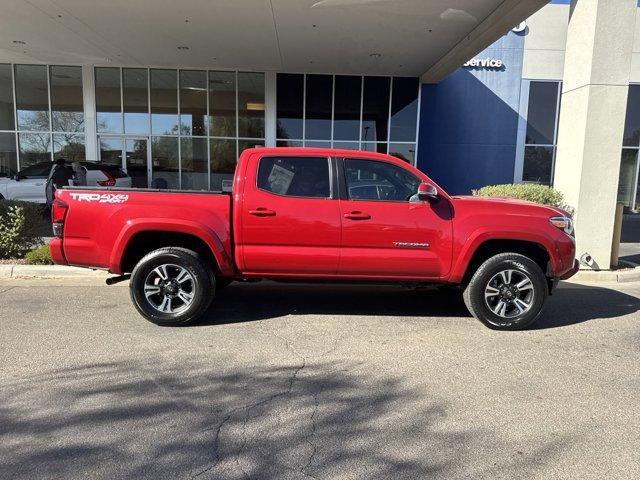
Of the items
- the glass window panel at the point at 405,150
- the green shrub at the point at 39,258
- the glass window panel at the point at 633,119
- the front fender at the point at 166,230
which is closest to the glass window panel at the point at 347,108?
the glass window panel at the point at 405,150

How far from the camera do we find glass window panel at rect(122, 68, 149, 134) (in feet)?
61.4

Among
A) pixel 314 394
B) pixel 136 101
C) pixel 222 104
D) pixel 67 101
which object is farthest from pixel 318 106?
pixel 314 394

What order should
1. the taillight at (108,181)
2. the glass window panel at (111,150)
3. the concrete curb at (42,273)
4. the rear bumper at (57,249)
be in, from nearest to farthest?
the rear bumper at (57,249) < the concrete curb at (42,273) < the taillight at (108,181) < the glass window panel at (111,150)

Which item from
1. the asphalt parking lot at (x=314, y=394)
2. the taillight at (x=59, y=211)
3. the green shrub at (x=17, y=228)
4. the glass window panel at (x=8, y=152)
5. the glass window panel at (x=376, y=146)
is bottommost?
the asphalt parking lot at (x=314, y=394)

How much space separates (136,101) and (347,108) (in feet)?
26.7

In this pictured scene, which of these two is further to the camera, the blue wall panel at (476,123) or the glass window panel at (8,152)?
the blue wall panel at (476,123)

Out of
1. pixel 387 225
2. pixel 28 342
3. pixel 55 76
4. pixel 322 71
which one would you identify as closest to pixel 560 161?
pixel 387 225

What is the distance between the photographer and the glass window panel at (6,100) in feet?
61.4

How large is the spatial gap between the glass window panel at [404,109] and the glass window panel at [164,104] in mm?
→ 8433

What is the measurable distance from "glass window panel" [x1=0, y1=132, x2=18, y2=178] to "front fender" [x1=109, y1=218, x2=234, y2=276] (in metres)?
16.8

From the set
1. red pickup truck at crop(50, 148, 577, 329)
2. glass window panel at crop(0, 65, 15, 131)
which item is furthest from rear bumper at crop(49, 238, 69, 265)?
glass window panel at crop(0, 65, 15, 131)

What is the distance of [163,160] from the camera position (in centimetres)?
1911

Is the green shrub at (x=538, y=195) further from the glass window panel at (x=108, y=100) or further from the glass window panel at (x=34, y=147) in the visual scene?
the glass window panel at (x=34, y=147)

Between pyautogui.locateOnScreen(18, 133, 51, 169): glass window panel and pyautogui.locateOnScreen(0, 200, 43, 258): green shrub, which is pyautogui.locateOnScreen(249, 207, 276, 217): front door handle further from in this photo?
pyautogui.locateOnScreen(18, 133, 51, 169): glass window panel
